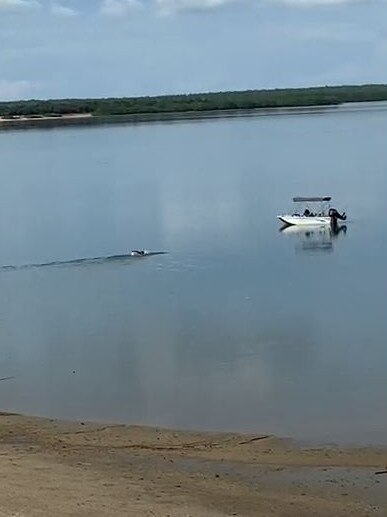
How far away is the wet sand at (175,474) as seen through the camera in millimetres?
8383

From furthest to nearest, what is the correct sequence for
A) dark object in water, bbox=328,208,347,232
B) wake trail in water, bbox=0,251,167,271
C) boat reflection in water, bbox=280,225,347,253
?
dark object in water, bbox=328,208,347,232 < boat reflection in water, bbox=280,225,347,253 < wake trail in water, bbox=0,251,167,271

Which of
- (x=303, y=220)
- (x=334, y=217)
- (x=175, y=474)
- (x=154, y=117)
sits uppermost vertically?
(x=175, y=474)

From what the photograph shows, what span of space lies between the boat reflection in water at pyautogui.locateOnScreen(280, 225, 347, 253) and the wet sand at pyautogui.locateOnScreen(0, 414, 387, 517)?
56.6 feet

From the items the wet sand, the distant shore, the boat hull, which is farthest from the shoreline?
the wet sand

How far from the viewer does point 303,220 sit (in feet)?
111

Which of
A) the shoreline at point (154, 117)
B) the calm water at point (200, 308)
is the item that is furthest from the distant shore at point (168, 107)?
the calm water at point (200, 308)

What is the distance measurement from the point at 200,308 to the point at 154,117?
134 metres

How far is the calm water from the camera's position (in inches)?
540

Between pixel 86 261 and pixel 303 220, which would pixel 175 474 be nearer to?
pixel 86 261

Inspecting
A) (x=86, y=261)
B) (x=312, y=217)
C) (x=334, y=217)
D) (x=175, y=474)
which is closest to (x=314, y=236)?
(x=334, y=217)

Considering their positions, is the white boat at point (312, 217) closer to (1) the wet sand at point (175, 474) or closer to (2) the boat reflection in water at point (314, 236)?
(2) the boat reflection in water at point (314, 236)

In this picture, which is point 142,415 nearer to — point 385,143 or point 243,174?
point 243,174

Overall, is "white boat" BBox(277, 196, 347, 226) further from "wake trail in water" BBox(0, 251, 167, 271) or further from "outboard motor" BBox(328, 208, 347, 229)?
"wake trail in water" BBox(0, 251, 167, 271)

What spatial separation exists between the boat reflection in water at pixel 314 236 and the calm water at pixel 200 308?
147 mm
